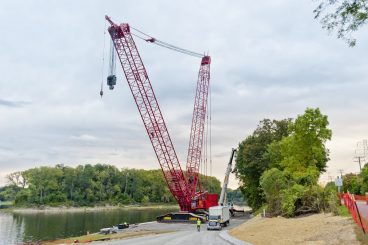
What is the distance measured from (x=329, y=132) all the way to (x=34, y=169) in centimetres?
12934

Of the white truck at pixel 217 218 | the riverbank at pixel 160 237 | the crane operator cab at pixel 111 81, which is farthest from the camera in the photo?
the crane operator cab at pixel 111 81

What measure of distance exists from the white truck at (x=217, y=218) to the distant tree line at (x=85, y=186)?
85.2 meters

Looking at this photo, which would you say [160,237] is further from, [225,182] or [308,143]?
[225,182]

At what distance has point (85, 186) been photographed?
486ft

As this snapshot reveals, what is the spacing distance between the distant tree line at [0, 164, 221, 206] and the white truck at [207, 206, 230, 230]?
279 feet

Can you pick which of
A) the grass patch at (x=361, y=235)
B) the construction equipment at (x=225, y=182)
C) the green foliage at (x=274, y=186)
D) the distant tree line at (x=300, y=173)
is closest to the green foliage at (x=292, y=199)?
the distant tree line at (x=300, y=173)

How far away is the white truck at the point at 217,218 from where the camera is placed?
3816 centimetres

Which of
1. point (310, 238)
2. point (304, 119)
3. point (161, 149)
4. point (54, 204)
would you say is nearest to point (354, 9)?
point (310, 238)

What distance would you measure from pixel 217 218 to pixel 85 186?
390 feet

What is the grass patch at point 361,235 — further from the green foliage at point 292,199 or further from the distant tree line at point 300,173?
the green foliage at point 292,199

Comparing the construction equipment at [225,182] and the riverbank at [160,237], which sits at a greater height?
the construction equipment at [225,182]

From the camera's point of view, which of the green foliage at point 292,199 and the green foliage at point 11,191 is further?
the green foliage at point 11,191

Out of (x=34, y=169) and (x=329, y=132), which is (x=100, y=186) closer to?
(x=34, y=169)

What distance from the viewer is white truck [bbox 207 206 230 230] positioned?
38.2m
